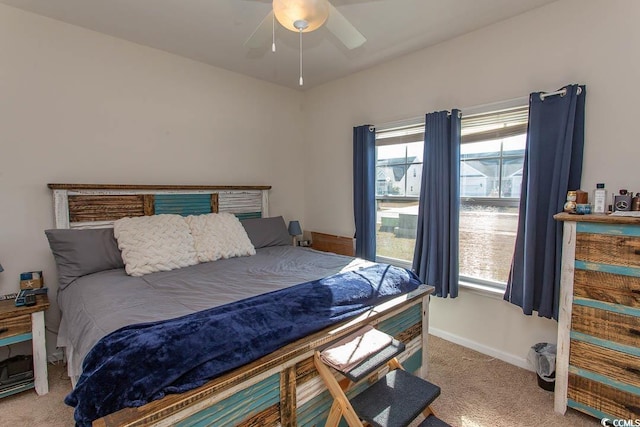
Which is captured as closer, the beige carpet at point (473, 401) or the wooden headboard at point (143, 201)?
the beige carpet at point (473, 401)

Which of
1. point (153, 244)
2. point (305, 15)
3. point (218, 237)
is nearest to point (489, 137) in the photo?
point (305, 15)

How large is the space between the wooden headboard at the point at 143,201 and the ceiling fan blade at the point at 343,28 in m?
1.98

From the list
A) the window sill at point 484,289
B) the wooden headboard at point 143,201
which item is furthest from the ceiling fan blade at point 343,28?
the window sill at point 484,289

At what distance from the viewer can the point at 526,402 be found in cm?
197

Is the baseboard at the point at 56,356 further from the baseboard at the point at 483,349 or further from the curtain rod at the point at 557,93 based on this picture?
the curtain rod at the point at 557,93

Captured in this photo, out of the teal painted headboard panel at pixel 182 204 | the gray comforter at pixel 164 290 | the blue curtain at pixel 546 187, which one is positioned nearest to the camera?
the gray comforter at pixel 164 290

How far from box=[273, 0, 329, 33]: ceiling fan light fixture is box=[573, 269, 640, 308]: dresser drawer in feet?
6.49

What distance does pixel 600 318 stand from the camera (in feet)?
5.66

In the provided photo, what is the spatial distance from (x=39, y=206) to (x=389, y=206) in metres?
3.00

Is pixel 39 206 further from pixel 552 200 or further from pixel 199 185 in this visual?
pixel 552 200

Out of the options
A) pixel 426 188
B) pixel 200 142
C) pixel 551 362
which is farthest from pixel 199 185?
pixel 551 362

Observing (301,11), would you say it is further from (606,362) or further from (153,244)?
(606,362)

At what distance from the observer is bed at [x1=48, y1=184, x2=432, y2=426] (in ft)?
3.52

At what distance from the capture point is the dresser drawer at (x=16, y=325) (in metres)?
1.92
